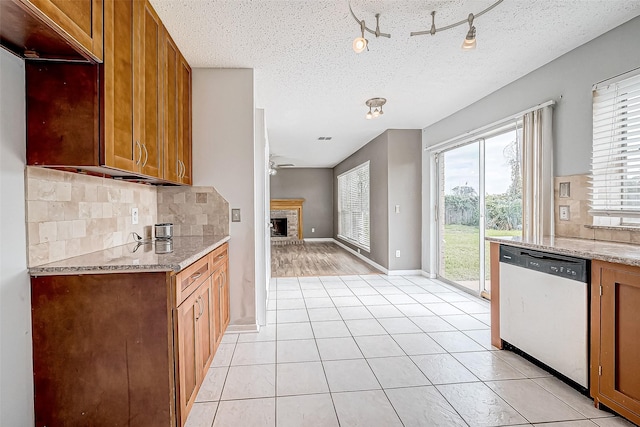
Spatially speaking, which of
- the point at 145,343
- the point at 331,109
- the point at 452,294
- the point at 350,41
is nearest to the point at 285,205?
the point at 331,109

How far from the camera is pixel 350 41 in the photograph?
8.23ft

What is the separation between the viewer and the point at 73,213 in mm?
1769

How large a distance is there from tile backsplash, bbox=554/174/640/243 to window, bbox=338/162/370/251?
417 centimetres

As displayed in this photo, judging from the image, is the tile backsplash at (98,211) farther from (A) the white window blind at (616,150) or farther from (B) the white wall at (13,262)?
(A) the white window blind at (616,150)

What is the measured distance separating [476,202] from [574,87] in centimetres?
174

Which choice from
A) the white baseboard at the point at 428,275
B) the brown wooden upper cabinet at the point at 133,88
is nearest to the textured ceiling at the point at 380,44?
the brown wooden upper cabinet at the point at 133,88

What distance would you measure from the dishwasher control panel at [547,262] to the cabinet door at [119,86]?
8.68 ft

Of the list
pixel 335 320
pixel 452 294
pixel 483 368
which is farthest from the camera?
pixel 452 294

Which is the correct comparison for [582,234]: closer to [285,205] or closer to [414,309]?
[414,309]

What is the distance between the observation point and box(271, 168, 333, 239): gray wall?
10480 mm

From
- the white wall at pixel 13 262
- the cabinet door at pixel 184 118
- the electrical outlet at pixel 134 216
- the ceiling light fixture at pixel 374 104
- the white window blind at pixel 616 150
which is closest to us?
the white wall at pixel 13 262

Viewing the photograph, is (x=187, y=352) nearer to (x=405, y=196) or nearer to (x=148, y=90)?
(x=148, y=90)

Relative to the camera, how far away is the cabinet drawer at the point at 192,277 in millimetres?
1639

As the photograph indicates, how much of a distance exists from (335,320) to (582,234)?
7.45ft
